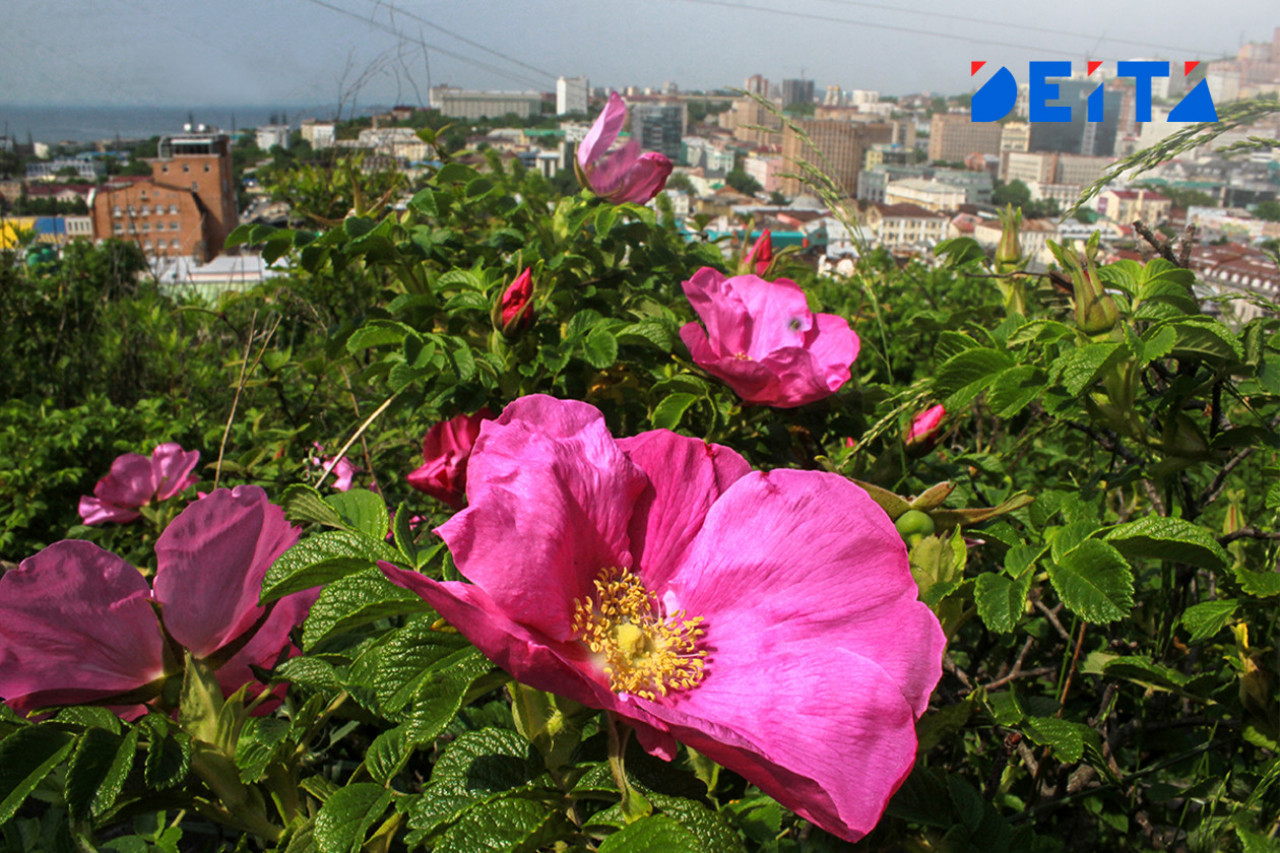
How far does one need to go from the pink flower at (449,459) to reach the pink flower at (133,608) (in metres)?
0.27

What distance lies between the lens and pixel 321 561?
638mm

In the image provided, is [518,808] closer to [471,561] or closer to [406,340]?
[471,561]

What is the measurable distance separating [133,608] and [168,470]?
3.55 ft

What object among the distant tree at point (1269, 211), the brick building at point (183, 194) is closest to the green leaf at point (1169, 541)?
the distant tree at point (1269, 211)

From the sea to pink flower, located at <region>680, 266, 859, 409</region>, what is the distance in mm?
3493

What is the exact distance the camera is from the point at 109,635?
68 centimetres

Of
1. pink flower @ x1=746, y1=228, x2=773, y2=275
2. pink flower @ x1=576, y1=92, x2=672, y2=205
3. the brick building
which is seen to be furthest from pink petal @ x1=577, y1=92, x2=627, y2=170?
the brick building

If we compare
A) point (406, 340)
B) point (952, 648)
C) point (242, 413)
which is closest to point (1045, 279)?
point (952, 648)

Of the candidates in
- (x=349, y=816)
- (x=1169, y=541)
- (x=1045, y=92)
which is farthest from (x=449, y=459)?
(x=1045, y=92)

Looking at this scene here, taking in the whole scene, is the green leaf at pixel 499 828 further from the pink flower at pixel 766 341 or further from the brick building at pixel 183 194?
the brick building at pixel 183 194

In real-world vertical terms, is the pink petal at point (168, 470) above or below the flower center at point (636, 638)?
below

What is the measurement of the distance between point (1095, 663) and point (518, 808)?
24.9 inches

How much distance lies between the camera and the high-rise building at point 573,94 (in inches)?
522

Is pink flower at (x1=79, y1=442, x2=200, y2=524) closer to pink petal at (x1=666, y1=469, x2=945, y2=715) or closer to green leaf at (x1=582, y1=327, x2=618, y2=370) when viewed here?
green leaf at (x1=582, y1=327, x2=618, y2=370)
